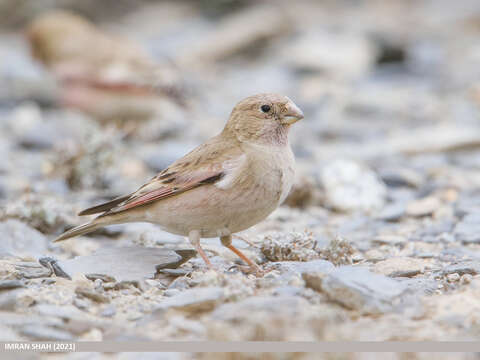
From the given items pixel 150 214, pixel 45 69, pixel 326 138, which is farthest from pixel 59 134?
pixel 150 214

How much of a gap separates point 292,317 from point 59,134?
548 centimetres

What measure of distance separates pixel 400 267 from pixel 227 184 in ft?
3.41

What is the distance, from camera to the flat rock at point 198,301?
2.96m

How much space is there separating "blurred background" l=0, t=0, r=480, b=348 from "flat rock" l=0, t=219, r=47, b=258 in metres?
0.02

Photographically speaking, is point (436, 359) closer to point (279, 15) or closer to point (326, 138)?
point (326, 138)

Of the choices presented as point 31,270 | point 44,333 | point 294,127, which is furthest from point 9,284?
point 294,127

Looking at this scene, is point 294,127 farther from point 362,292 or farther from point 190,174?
point 362,292

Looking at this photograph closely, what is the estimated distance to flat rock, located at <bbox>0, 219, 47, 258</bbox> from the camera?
4195mm

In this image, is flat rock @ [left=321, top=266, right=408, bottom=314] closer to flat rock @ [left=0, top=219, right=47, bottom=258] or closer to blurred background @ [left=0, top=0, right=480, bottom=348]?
blurred background @ [left=0, top=0, right=480, bottom=348]

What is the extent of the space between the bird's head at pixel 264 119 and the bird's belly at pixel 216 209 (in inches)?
16.2

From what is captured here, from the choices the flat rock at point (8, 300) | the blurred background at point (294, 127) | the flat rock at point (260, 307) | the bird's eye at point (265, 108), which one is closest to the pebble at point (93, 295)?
the blurred background at point (294, 127)

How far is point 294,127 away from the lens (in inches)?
332

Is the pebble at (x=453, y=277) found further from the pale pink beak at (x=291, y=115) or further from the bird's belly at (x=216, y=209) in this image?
the pale pink beak at (x=291, y=115)

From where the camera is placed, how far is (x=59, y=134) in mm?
7598
